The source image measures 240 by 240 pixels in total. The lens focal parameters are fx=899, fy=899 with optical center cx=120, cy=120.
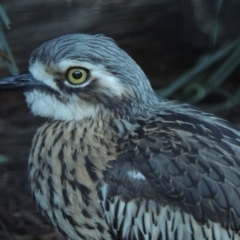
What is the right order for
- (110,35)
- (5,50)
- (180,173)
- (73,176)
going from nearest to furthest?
(180,173) → (73,176) → (5,50) → (110,35)

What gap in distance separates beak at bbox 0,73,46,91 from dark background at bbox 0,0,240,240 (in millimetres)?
968

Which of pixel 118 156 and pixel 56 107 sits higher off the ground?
pixel 56 107

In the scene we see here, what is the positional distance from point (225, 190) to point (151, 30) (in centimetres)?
161

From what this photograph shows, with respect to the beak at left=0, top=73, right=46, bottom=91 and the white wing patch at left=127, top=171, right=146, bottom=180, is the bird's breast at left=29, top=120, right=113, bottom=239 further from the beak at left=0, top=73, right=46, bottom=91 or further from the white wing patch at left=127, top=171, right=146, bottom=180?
the beak at left=0, top=73, right=46, bottom=91

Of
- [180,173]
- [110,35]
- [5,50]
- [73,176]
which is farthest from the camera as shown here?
[110,35]

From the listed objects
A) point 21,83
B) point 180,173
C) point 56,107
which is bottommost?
point 180,173

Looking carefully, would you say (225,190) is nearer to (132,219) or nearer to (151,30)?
(132,219)

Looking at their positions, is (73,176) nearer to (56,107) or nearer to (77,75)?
(56,107)

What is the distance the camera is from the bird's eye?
320 centimetres

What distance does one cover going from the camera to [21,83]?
3.27 meters

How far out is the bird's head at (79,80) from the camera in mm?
3203

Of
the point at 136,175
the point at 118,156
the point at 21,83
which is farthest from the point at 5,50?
the point at 136,175

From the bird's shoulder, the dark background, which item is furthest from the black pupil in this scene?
the dark background

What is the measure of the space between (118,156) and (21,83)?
442 millimetres
